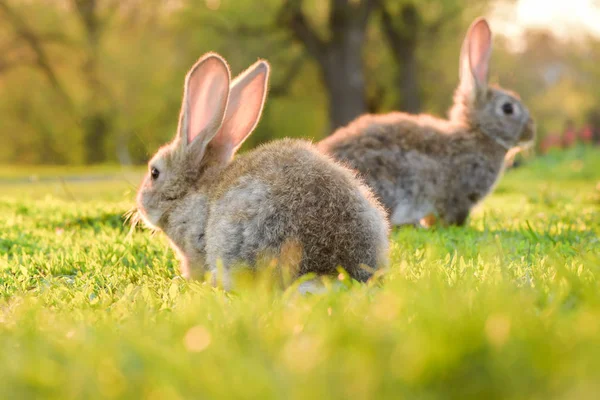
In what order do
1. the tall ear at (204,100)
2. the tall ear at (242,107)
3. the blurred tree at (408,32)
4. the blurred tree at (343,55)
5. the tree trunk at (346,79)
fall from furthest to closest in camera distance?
1. the blurred tree at (408,32)
2. the blurred tree at (343,55)
3. the tree trunk at (346,79)
4. the tall ear at (242,107)
5. the tall ear at (204,100)

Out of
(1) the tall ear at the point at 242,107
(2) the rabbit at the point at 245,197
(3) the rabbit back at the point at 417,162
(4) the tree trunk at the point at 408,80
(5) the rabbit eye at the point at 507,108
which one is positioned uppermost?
(1) the tall ear at the point at 242,107

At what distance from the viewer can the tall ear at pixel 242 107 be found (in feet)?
14.8

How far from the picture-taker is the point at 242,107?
4.55 meters

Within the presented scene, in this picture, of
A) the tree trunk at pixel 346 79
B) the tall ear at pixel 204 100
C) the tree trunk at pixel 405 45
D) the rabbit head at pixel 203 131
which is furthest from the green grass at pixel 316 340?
the tree trunk at pixel 405 45

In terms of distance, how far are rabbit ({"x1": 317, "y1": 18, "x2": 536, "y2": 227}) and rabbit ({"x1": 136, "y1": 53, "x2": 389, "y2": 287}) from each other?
175 centimetres

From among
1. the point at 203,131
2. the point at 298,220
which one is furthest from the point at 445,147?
the point at 298,220

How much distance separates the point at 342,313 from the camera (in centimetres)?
247

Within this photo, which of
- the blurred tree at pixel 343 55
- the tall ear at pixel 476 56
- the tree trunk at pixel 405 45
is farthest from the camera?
the tree trunk at pixel 405 45

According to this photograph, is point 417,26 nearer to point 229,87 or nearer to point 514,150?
point 514,150

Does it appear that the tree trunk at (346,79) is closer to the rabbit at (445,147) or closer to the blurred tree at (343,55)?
the blurred tree at (343,55)

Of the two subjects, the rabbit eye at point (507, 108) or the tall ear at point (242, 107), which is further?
the rabbit eye at point (507, 108)

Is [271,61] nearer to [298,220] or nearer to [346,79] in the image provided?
[346,79]

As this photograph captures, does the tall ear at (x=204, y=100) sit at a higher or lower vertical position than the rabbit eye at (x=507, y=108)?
higher

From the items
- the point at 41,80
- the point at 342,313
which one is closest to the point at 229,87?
the point at 342,313
